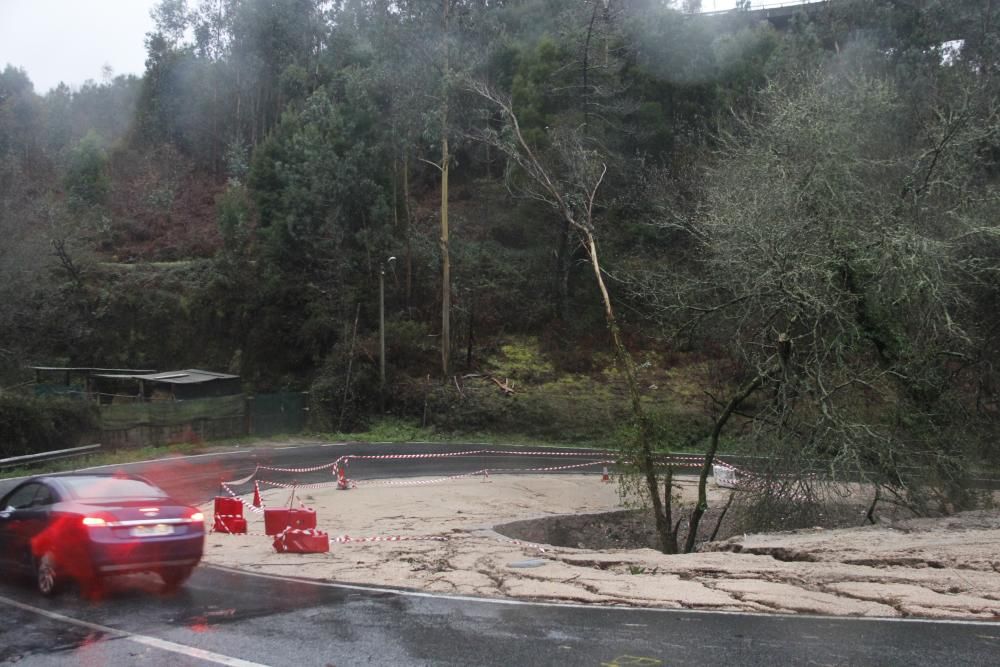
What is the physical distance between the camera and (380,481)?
23.5 meters

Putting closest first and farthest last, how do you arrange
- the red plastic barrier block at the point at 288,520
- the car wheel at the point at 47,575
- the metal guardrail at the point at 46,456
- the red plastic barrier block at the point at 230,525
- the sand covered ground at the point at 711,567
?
the sand covered ground at the point at 711,567
the car wheel at the point at 47,575
the red plastic barrier block at the point at 288,520
the red plastic barrier block at the point at 230,525
the metal guardrail at the point at 46,456

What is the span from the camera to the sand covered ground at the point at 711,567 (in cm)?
827

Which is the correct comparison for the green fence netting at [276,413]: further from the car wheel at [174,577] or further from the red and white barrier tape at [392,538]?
the car wheel at [174,577]

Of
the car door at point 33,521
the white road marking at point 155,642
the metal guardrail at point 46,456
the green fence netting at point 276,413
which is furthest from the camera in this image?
the green fence netting at point 276,413

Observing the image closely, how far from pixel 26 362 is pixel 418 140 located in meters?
21.9

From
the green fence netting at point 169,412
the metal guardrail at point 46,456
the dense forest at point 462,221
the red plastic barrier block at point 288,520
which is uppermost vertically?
the dense forest at point 462,221

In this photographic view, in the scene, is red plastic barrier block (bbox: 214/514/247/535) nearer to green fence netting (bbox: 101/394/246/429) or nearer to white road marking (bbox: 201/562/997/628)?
white road marking (bbox: 201/562/997/628)

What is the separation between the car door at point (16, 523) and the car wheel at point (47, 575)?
29 cm

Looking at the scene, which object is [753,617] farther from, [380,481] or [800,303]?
[380,481]

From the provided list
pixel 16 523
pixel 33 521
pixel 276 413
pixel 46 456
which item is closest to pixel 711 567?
pixel 33 521

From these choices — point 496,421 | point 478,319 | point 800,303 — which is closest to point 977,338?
point 800,303

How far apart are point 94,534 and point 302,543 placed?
3665 millimetres

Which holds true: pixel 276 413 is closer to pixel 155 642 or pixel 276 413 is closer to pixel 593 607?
pixel 593 607

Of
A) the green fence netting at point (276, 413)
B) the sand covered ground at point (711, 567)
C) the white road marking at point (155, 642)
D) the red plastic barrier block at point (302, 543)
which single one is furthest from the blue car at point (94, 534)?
the green fence netting at point (276, 413)
